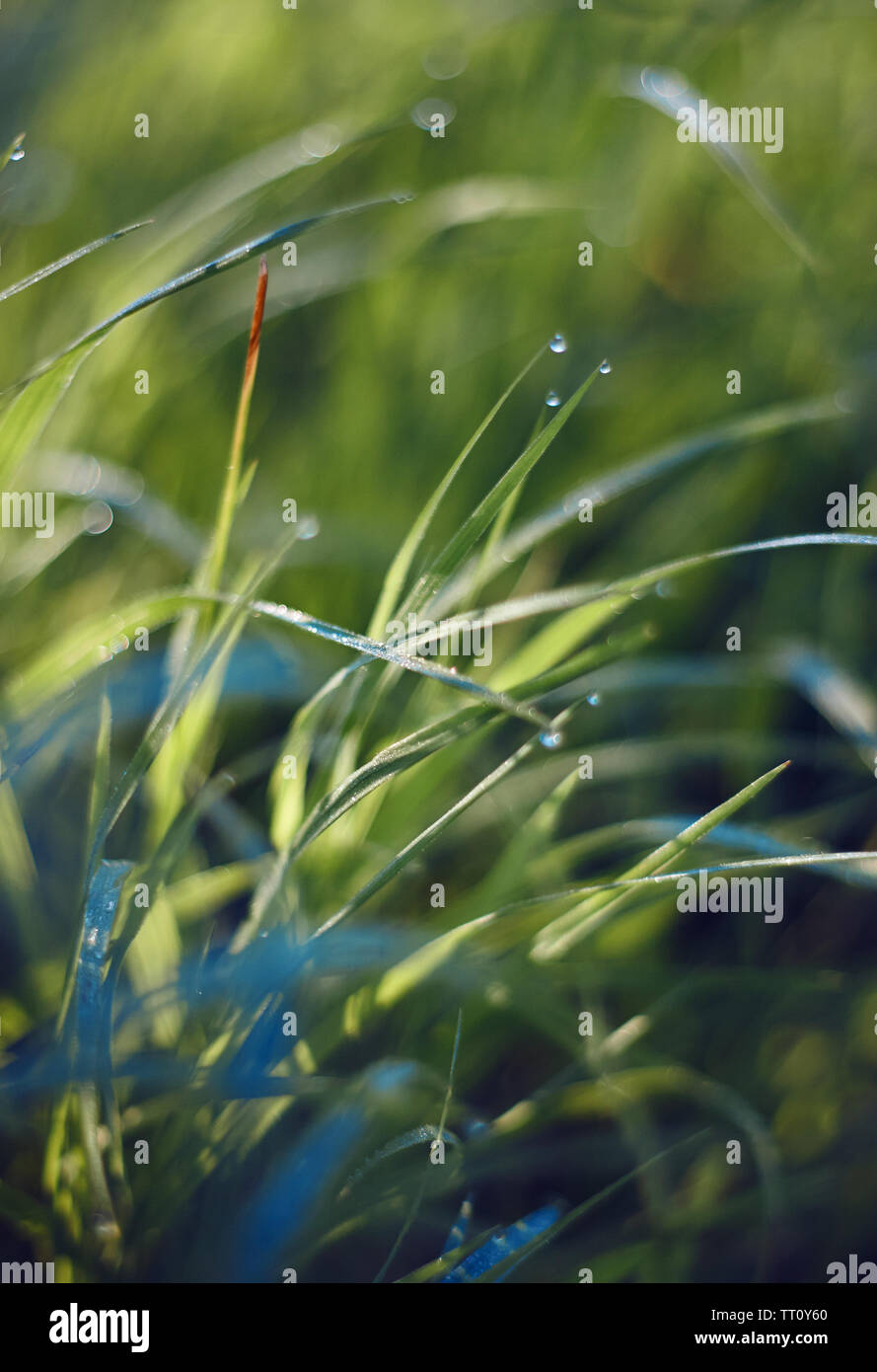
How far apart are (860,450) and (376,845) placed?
0.64 meters

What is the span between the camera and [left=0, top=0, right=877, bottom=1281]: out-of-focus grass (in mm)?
514

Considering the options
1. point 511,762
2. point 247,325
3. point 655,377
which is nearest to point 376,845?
point 511,762

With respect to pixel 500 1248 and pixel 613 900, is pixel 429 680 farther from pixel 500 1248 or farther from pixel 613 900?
pixel 500 1248

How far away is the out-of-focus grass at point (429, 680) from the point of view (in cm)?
51

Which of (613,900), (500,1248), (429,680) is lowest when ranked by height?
(500,1248)

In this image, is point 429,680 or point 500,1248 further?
point 429,680

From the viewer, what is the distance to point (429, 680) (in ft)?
1.95

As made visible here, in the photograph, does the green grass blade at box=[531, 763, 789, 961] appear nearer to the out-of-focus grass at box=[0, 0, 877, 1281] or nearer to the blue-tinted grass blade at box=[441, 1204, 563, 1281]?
the out-of-focus grass at box=[0, 0, 877, 1281]

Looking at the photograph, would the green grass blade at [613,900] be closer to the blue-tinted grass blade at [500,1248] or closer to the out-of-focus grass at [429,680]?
the out-of-focus grass at [429,680]

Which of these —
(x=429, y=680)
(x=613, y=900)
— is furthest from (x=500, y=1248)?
(x=429, y=680)

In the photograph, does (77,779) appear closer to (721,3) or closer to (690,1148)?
(690,1148)

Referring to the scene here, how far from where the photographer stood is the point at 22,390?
1.71ft

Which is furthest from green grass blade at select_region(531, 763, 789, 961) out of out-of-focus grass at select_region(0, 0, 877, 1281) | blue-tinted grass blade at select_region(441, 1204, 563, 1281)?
blue-tinted grass blade at select_region(441, 1204, 563, 1281)

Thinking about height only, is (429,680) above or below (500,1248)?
above
